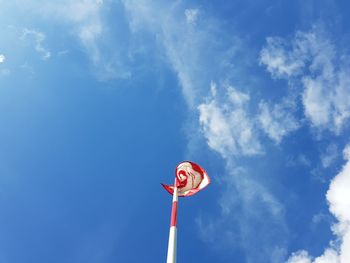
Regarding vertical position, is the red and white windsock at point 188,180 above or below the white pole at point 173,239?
above

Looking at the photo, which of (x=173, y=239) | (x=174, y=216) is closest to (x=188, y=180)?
(x=174, y=216)

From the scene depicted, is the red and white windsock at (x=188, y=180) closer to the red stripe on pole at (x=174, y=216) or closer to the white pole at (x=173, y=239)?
the red stripe on pole at (x=174, y=216)

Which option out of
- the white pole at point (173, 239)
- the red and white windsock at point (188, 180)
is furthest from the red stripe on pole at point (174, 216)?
the red and white windsock at point (188, 180)

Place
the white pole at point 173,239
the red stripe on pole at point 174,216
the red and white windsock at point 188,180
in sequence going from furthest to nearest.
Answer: the red and white windsock at point 188,180 < the red stripe on pole at point 174,216 < the white pole at point 173,239

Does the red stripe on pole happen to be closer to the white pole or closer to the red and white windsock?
the white pole

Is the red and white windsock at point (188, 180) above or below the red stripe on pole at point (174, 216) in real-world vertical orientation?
above

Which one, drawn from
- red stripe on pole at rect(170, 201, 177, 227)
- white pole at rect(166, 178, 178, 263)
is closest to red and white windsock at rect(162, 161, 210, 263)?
red stripe on pole at rect(170, 201, 177, 227)

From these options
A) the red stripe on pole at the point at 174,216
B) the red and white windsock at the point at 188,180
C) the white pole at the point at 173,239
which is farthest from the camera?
the red and white windsock at the point at 188,180

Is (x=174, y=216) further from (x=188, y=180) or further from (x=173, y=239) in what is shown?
(x=188, y=180)

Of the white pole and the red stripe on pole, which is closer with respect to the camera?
the white pole

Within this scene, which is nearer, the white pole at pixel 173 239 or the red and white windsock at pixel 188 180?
the white pole at pixel 173 239

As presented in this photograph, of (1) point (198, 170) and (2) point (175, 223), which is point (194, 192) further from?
(2) point (175, 223)

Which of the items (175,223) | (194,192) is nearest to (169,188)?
(194,192)

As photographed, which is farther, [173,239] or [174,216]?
[174,216]
